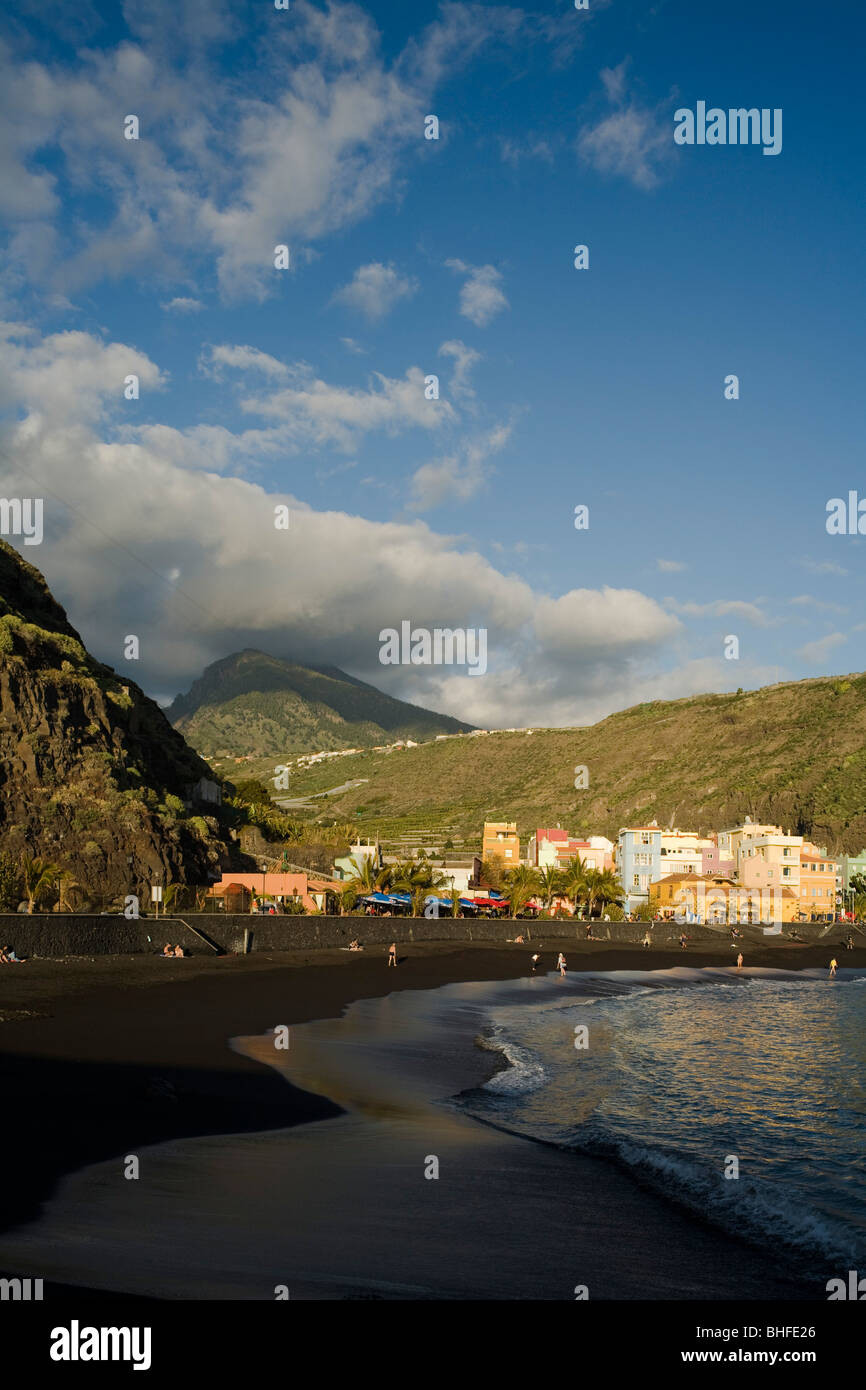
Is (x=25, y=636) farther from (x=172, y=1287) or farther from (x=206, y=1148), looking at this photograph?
(x=172, y=1287)

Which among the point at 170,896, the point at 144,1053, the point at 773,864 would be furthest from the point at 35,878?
the point at 773,864

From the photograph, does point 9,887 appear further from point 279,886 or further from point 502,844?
point 502,844

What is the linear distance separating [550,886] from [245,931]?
152ft

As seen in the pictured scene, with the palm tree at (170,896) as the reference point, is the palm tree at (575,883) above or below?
below

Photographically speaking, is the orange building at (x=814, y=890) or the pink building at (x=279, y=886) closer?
the pink building at (x=279, y=886)

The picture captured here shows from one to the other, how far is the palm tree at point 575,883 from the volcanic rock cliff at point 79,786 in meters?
31.9

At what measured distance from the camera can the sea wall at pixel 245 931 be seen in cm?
3381

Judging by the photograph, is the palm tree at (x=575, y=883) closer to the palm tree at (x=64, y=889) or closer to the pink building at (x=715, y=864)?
the pink building at (x=715, y=864)

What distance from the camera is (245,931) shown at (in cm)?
4438

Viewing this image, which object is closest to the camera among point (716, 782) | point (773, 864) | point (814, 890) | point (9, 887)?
point (9, 887)

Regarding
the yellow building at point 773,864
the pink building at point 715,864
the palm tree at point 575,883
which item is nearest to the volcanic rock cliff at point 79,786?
the palm tree at point 575,883

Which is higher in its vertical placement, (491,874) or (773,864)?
(773,864)
